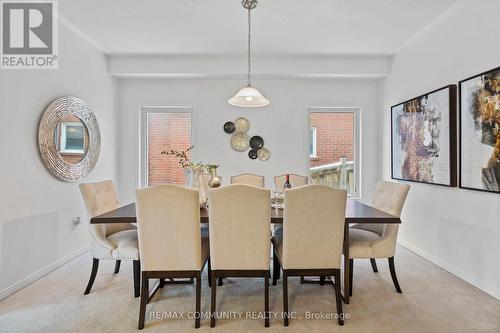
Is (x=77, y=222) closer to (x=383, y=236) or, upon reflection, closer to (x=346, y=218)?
(x=346, y=218)

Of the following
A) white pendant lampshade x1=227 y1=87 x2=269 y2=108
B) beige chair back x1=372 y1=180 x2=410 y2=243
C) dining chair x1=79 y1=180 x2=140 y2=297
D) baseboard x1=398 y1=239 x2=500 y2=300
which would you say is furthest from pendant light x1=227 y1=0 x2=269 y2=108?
baseboard x1=398 y1=239 x2=500 y2=300

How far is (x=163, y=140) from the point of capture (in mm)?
4648

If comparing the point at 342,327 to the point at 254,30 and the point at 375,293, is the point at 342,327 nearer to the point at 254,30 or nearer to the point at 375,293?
the point at 375,293

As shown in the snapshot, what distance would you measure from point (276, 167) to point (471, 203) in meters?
2.55

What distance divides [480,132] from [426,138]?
792mm

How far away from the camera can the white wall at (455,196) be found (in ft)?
8.04

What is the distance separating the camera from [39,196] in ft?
9.25

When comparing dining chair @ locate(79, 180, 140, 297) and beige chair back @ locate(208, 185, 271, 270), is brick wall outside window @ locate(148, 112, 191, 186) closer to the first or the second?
dining chair @ locate(79, 180, 140, 297)

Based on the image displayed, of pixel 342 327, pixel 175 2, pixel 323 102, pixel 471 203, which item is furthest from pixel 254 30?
pixel 342 327

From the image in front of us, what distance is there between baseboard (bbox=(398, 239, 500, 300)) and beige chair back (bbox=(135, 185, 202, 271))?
8.16 ft

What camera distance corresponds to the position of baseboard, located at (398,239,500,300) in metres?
2.43

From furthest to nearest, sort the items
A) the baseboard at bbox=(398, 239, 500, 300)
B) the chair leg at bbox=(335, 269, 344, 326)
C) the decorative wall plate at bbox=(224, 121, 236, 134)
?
the decorative wall plate at bbox=(224, 121, 236, 134)
the baseboard at bbox=(398, 239, 500, 300)
the chair leg at bbox=(335, 269, 344, 326)

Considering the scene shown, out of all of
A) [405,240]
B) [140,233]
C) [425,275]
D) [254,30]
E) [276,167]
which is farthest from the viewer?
[276,167]

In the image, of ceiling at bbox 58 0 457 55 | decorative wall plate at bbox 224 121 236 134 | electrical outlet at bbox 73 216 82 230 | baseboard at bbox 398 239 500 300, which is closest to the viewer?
baseboard at bbox 398 239 500 300
